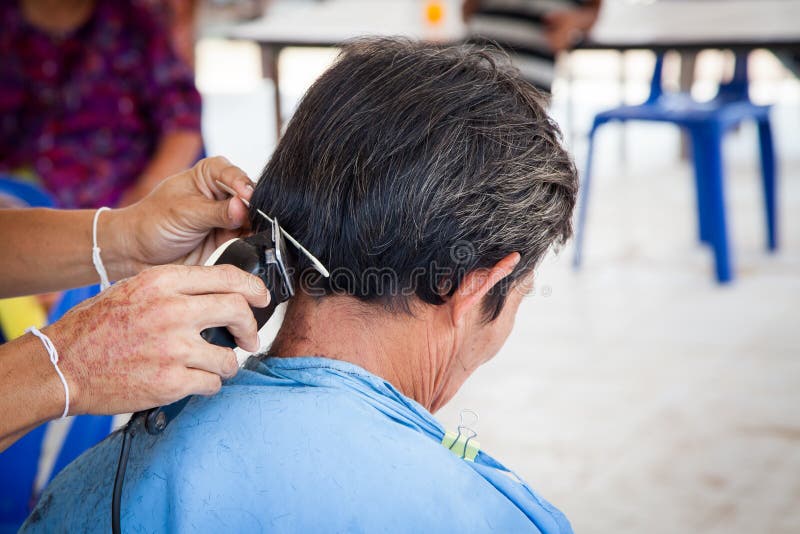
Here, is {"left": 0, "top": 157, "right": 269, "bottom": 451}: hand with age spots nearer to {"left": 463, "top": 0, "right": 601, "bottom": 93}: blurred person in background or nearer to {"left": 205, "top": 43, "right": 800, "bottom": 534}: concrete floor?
{"left": 205, "top": 43, "right": 800, "bottom": 534}: concrete floor

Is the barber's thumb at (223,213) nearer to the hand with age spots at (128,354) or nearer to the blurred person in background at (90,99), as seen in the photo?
the hand with age spots at (128,354)

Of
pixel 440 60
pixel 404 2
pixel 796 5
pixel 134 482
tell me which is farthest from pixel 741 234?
pixel 134 482

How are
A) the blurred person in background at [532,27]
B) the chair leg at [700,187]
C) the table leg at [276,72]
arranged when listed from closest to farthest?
the blurred person in background at [532,27]
the table leg at [276,72]
the chair leg at [700,187]

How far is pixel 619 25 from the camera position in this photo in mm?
4016

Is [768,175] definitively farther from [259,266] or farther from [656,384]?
[259,266]

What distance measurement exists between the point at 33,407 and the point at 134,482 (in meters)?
0.14

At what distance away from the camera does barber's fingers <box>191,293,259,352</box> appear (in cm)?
85

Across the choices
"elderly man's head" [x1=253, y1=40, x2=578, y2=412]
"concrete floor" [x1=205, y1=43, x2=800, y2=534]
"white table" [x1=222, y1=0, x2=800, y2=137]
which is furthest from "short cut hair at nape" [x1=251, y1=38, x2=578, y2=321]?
"white table" [x1=222, y1=0, x2=800, y2=137]

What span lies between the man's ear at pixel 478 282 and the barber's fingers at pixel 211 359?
30cm

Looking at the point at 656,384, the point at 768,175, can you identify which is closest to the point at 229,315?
the point at 656,384

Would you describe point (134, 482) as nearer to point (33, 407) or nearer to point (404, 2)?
point (33, 407)

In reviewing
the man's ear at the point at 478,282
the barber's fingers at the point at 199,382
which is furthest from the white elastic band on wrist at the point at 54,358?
the man's ear at the point at 478,282

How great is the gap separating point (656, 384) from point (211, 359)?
234cm

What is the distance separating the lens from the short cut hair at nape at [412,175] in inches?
39.1
